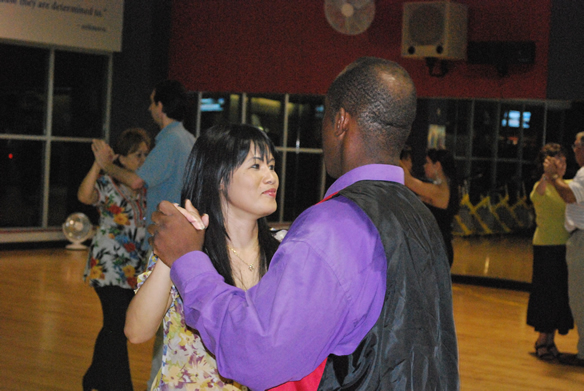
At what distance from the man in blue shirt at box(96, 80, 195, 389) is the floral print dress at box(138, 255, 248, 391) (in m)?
1.81

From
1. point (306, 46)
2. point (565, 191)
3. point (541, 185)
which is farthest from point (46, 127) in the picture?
point (565, 191)

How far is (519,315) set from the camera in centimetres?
689

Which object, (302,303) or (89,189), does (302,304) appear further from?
(89,189)

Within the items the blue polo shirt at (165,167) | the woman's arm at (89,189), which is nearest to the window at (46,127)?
the woman's arm at (89,189)

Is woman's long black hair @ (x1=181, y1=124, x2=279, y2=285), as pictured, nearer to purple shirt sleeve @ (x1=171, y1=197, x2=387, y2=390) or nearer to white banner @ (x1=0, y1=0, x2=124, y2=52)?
purple shirt sleeve @ (x1=171, y1=197, x2=387, y2=390)

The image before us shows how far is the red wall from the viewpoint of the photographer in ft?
25.5

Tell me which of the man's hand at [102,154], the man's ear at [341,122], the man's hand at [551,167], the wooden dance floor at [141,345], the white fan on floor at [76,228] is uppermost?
the man's ear at [341,122]

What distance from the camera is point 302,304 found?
45.3 inches

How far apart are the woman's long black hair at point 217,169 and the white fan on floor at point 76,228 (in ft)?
25.7

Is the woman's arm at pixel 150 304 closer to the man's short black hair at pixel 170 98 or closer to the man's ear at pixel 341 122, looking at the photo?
the man's ear at pixel 341 122

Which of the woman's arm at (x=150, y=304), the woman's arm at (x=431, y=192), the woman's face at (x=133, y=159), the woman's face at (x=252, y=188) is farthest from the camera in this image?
the woman's arm at (x=431, y=192)

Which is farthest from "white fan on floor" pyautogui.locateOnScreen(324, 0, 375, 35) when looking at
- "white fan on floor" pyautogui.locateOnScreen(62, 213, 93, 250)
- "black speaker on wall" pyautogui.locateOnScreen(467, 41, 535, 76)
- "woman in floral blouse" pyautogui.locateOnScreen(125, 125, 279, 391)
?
"woman in floral blouse" pyautogui.locateOnScreen(125, 125, 279, 391)

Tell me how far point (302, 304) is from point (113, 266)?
9.27 ft

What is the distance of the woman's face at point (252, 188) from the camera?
2.07 metres
